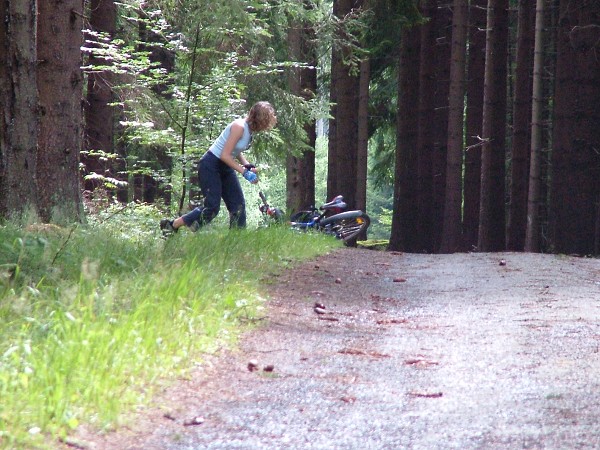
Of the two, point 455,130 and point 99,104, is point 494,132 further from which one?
point 99,104

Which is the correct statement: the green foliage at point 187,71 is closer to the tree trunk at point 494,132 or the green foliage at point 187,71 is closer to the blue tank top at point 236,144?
the tree trunk at point 494,132

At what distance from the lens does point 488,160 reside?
20984mm

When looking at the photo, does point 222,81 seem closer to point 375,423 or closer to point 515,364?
point 515,364

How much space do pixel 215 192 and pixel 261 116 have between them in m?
0.98

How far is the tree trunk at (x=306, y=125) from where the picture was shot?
2242 cm

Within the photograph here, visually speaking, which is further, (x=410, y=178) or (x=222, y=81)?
(x=410, y=178)

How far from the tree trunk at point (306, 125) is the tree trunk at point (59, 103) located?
33.0 feet

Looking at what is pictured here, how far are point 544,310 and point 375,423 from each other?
12.2 feet

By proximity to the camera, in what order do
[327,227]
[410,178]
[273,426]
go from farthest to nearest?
[410,178] → [327,227] → [273,426]

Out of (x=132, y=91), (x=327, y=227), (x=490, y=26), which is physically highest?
(x=490, y=26)

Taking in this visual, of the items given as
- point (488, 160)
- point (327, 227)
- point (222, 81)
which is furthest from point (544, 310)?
point (488, 160)

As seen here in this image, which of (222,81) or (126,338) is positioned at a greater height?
(222,81)

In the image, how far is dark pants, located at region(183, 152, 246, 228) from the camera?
10141 millimetres

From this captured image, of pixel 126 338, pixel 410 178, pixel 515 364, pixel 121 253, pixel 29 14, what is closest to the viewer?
pixel 126 338
